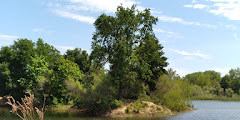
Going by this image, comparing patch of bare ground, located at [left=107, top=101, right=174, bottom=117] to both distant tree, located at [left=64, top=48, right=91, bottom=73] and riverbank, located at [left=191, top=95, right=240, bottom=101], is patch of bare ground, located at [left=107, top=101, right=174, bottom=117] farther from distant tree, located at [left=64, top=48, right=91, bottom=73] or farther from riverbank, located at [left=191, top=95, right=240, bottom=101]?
riverbank, located at [left=191, top=95, right=240, bottom=101]

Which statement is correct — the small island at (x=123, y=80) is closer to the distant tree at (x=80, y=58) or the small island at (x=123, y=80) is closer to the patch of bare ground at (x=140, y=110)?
the patch of bare ground at (x=140, y=110)

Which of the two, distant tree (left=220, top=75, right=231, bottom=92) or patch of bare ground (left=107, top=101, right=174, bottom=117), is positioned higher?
distant tree (left=220, top=75, right=231, bottom=92)

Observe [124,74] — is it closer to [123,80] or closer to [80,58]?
[123,80]

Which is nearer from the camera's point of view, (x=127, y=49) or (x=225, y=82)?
(x=127, y=49)

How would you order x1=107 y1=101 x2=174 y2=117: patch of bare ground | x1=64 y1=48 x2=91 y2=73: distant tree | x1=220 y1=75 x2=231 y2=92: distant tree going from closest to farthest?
x1=107 y1=101 x2=174 y2=117: patch of bare ground
x1=64 y1=48 x2=91 y2=73: distant tree
x1=220 y1=75 x2=231 y2=92: distant tree

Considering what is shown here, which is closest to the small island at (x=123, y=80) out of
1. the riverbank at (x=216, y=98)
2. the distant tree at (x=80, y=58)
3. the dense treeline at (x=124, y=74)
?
the dense treeline at (x=124, y=74)

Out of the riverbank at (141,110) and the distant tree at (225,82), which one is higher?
the distant tree at (225,82)

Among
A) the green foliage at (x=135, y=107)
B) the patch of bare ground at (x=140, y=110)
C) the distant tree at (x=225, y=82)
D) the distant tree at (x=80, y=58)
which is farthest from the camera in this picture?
the distant tree at (x=225, y=82)

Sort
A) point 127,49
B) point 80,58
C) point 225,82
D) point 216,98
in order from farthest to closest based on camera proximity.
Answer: point 225,82
point 216,98
point 80,58
point 127,49

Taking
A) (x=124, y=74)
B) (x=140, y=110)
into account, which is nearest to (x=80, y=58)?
(x=124, y=74)

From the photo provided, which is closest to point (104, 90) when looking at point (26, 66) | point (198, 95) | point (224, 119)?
point (224, 119)

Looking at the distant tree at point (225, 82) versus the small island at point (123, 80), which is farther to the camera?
the distant tree at point (225, 82)

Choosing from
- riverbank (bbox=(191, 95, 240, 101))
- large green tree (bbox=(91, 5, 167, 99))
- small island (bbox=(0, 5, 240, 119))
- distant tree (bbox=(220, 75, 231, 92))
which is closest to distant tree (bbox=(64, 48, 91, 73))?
small island (bbox=(0, 5, 240, 119))

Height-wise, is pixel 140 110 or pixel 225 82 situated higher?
pixel 225 82
